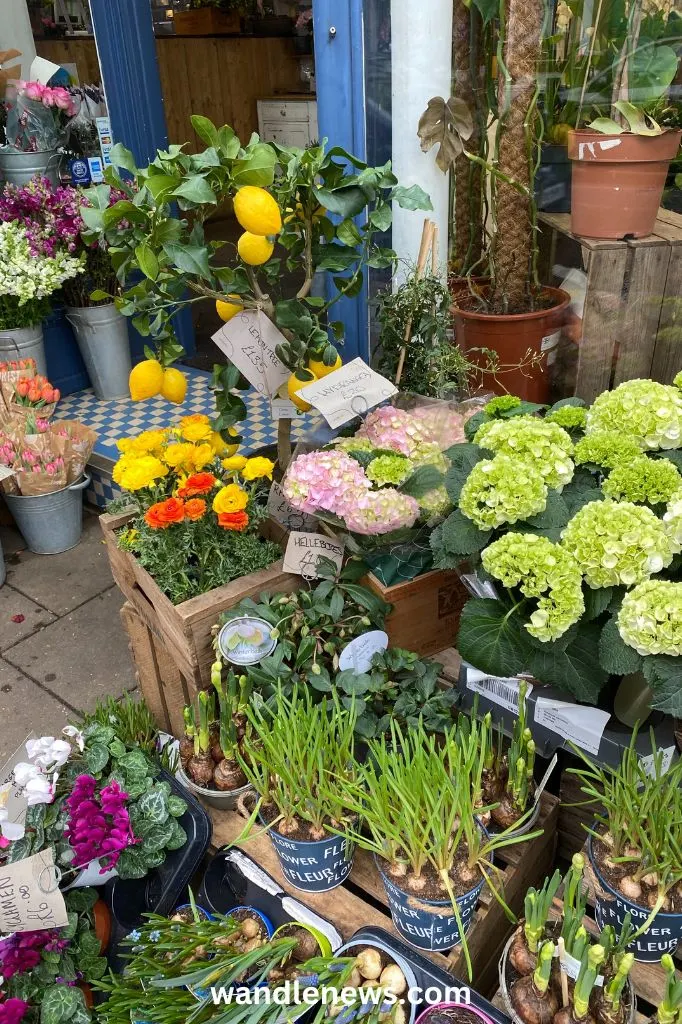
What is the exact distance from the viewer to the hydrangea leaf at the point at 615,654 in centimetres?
118

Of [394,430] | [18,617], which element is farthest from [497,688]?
[18,617]

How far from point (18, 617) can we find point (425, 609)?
1.75m

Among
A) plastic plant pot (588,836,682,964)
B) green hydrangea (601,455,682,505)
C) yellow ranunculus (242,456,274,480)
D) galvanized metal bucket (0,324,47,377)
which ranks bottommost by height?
galvanized metal bucket (0,324,47,377)

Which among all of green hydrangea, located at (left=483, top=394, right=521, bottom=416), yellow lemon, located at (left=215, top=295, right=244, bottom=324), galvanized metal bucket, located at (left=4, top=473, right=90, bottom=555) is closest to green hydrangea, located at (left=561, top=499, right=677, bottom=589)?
green hydrangea, located at (left=483, top=394, right=521, bottom=416)

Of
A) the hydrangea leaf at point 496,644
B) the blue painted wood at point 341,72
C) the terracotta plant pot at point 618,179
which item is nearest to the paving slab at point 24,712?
the hydrangea leaf at point 496,644

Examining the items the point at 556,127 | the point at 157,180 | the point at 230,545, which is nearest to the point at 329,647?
the point at 230,545

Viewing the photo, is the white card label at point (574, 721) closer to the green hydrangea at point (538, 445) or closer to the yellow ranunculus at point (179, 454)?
the green hydrangea at point (538, 445)

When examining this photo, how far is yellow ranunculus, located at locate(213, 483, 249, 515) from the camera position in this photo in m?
1.73

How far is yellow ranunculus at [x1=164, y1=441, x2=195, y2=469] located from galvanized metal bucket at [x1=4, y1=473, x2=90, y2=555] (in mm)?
1343

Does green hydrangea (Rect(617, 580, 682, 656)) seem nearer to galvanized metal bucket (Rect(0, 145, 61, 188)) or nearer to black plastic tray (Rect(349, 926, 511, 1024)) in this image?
black plastic tray (Rect(349, 926, 511, 1024))

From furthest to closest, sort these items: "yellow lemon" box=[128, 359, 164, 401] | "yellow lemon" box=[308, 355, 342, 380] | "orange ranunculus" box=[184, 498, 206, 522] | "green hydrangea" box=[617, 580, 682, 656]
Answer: "yellow lemon" box=[308, 355, 342, 380], "yellow lemon" box=[128, 359, 164, 401], "orange ranunculus" box=[184, 498, 206, 522], "green hydrangea" box=[617, 580, 682, 656]

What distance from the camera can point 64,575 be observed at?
123 inches

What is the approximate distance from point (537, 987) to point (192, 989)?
1.70 feet

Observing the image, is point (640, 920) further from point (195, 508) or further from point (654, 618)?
point (195, 508)
